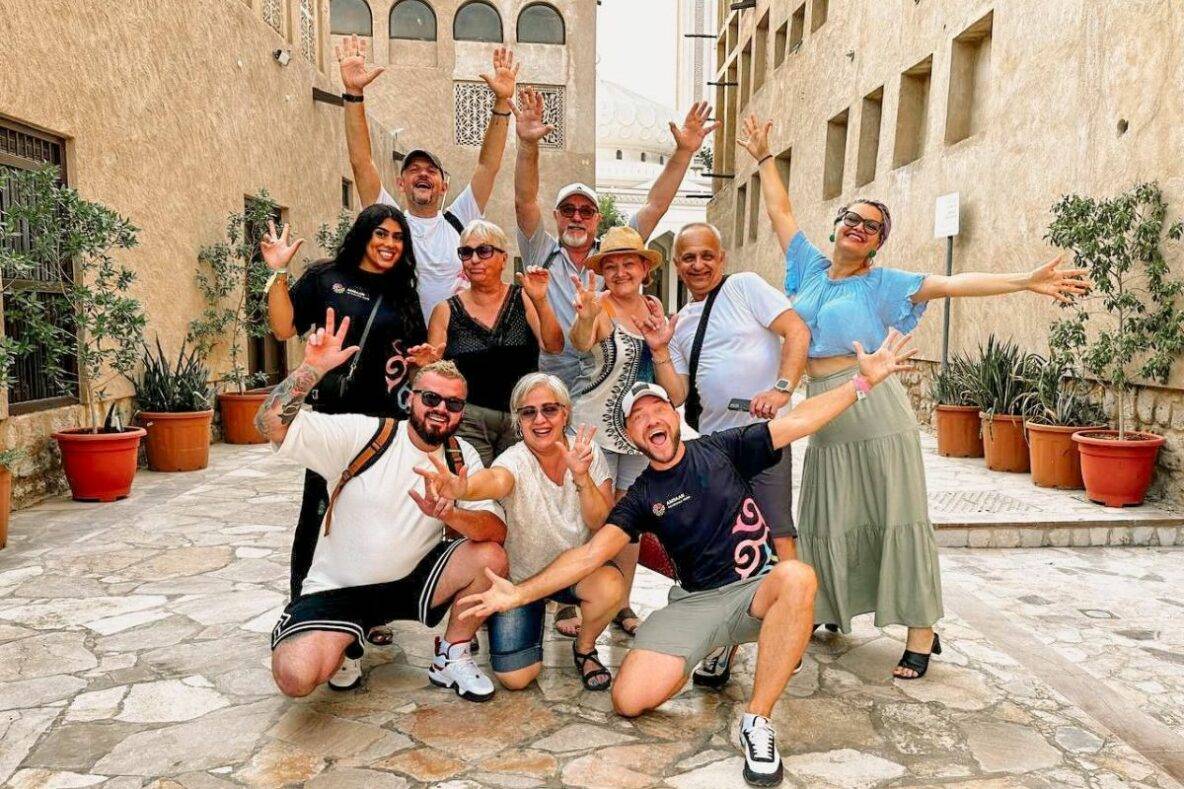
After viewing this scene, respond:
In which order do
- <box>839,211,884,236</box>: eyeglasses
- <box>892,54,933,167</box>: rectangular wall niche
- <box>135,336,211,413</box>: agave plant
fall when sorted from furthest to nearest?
1. <box>892,54,933,167</box>: rectangular wall niche
2. <box>135,336,211,413</box>: agave plant
3. <box>839,211,884,236</box>: eyeglasses

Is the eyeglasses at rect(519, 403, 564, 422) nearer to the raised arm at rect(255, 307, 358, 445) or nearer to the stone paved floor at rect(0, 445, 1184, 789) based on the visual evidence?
the raised arm at rect(255, 307, 358, 445)

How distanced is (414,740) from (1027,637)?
2720 millimetres

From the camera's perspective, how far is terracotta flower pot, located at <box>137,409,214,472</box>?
768 cm

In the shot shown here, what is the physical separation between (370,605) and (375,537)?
0.77 feet

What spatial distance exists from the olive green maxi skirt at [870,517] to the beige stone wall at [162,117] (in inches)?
205

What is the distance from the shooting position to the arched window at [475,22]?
2019 cm

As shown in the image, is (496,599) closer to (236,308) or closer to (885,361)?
(885,361)

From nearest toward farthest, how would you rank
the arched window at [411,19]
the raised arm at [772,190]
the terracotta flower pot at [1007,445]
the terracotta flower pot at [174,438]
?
the raised arm at [772,190] < the terracotta flower pot at [1007,445] < the terracotta flower pot at [174,438] < the arched window at [411,19]

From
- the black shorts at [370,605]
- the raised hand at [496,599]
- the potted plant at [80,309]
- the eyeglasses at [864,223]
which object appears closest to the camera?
the raised hand at [496,599]

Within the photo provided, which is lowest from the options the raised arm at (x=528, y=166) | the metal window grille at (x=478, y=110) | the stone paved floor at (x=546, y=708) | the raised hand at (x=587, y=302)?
the stone paved floor at (x=546, y=708)

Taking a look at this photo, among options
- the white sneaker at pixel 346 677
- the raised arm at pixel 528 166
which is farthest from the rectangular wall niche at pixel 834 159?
the white sneaker at pixel 346 677

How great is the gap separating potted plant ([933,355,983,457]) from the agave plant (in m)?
6.53

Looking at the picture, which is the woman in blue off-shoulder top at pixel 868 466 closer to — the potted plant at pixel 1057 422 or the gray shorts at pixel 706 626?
the gray shorts at pixel 706 626

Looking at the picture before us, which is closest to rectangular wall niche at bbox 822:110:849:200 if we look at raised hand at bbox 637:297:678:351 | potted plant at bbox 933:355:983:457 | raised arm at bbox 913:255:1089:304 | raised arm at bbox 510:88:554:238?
potted plant at bbox 933:355:983:457
